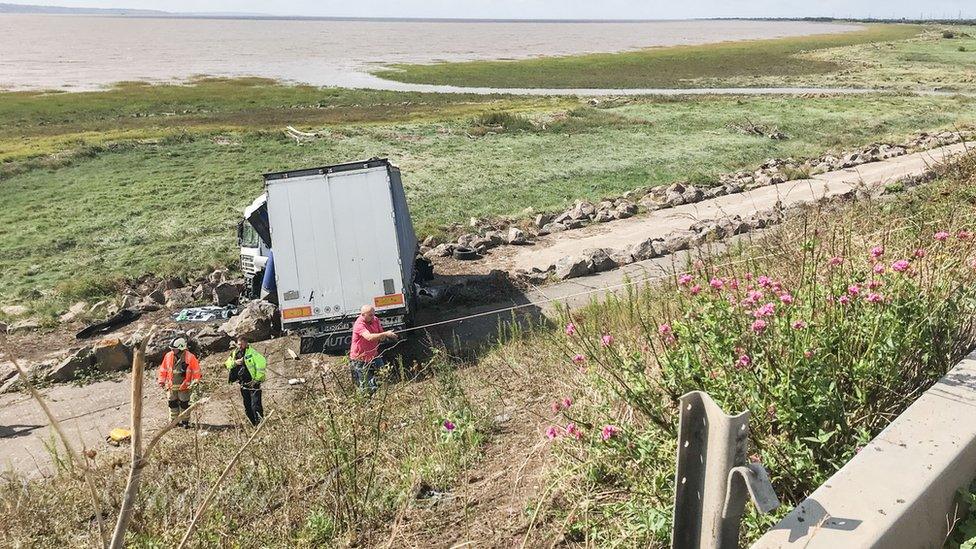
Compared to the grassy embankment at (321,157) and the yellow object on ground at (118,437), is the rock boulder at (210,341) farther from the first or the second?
the grassy embankment at (321,157)

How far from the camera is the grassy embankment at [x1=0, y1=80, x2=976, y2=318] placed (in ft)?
71.7

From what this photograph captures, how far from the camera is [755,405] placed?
4.14 metres

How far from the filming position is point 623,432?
4.49 meters

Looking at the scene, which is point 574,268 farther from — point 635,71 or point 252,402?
point 635,71

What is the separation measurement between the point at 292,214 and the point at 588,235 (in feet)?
32.8

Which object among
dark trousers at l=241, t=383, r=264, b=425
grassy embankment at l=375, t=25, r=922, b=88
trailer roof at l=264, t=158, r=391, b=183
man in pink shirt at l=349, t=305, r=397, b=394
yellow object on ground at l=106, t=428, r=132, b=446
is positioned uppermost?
grassy embankment at l=375, t=25, r=922, b=88

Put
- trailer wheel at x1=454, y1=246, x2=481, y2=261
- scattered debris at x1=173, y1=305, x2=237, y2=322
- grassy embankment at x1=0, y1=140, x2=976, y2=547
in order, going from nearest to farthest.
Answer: grassy embankment at x1=0, y1=140, x2=976, y2=547 < scattered debris at x1=173, y1=305, x2=237, y2=322 < trailer wheel at x1=454, y1=246, x2=481, y2=261

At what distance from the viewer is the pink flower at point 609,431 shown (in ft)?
14.3

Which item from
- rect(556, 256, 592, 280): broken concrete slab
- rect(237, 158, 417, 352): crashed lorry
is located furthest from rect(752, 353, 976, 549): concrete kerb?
rect(556, 256, 592, 280): broken concrete slab

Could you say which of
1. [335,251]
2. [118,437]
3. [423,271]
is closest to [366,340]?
[335,251]

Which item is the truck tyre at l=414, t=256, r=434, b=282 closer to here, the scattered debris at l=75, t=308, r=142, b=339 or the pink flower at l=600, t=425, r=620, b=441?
the scattered debris at l=75, t=308, r=142, b=339

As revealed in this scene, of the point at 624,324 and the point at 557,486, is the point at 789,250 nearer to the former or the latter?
the point at 624,324

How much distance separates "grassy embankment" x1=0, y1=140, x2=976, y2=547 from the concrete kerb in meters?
0.24

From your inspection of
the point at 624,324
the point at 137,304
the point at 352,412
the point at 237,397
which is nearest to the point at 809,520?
the point at 352,412
